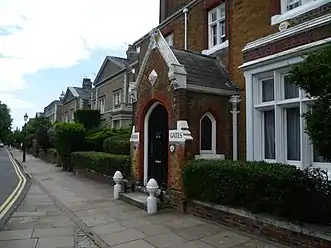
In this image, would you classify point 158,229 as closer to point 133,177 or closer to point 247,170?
point 247,170

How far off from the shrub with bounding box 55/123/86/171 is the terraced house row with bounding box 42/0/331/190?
481 inches

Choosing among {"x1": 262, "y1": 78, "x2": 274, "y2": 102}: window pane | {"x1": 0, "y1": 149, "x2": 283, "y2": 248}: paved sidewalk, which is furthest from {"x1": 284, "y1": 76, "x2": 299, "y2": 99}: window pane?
{"x1": 0, "y1": 149, "x2": 283, "y2": 248}: paved sidewalk

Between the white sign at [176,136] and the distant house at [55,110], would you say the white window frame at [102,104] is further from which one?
the white sign at [176,136]

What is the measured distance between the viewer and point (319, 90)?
175 inches

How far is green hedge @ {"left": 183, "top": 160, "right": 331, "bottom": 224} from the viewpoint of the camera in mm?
5922

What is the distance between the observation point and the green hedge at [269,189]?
592cm

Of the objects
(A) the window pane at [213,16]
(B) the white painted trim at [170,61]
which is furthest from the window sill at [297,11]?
(A) the window pane at [213,16]

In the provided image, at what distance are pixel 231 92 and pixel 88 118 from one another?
952 inches

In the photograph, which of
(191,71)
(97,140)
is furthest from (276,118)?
(97,140)

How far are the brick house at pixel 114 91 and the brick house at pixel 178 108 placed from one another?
16036mm

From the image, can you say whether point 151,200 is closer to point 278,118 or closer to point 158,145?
point 158,145

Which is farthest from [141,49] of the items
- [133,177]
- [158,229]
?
[158,229]

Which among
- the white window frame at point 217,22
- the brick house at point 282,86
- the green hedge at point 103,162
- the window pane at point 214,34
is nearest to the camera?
the brick house at point 282,86

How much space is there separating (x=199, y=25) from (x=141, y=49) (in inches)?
278
